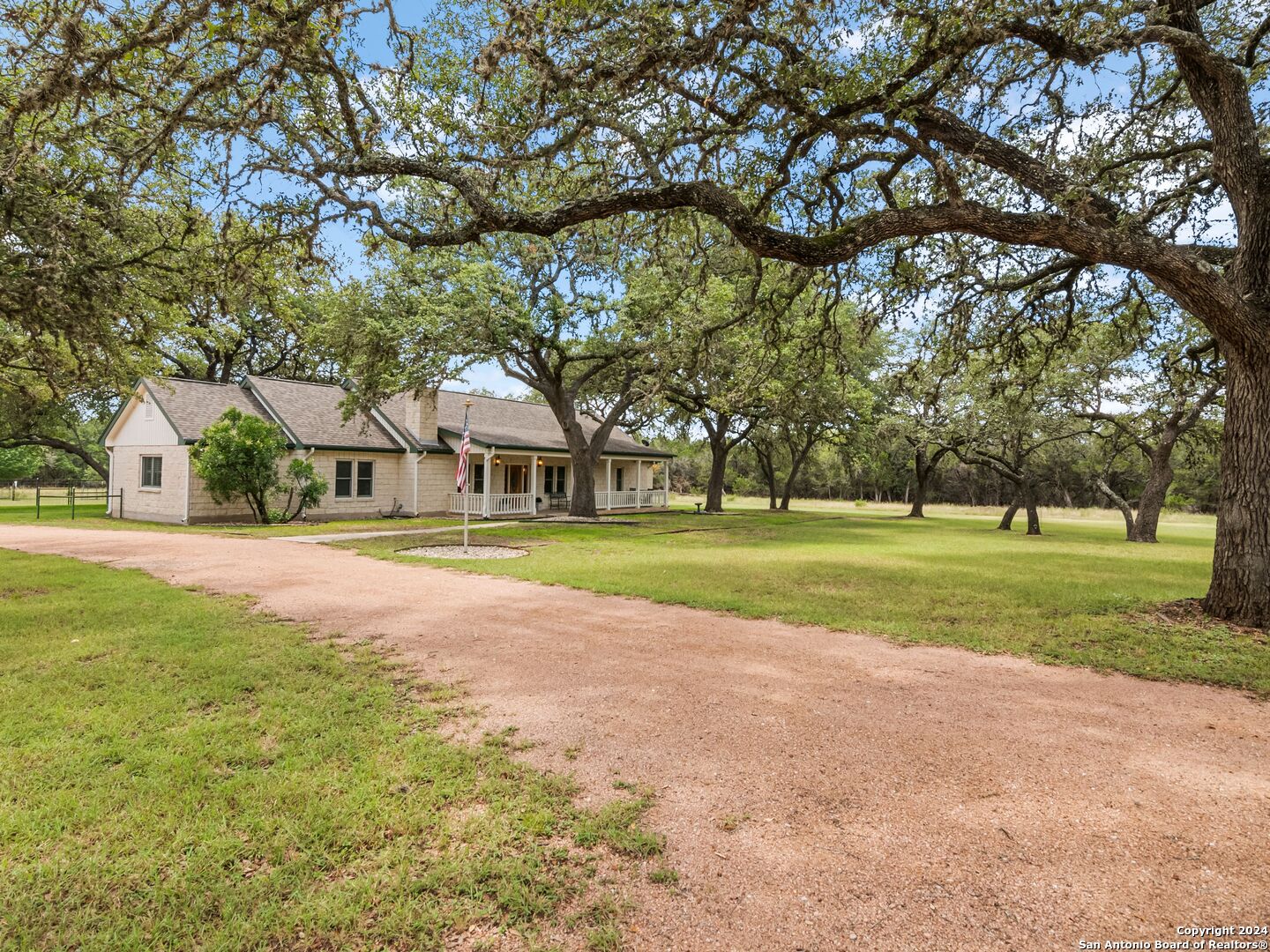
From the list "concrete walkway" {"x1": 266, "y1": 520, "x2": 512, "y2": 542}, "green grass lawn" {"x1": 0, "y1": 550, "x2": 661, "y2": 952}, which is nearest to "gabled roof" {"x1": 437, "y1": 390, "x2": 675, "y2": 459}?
"concrete walkway" {"x1": 266, "y1": 520, "x2": 512, "y2": 542}

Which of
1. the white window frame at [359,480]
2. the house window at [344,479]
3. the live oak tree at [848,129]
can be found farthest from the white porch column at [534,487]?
the live oak tree at [848,129]

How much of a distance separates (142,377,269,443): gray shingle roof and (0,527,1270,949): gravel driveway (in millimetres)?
16683

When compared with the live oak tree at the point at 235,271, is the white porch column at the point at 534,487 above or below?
below

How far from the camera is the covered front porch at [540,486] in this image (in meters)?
23.6

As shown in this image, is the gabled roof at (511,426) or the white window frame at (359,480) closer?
the white window frame at (359,480)

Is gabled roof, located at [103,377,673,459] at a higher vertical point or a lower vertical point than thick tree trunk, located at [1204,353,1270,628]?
higher

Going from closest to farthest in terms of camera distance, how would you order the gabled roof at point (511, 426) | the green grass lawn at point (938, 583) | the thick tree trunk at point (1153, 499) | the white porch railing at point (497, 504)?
the green grass lawn at point (938, 583), the thick tree trunk at point (1153, 499), the white porch railing at point (497, 504), the gabled roof at point (511, 426)

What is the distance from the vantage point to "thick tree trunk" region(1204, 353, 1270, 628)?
685 centimetres

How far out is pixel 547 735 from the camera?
12.5 feet

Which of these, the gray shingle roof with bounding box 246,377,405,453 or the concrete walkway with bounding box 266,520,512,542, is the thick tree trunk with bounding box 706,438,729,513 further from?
the gray shingle roof with bounding box 246,377,405,453

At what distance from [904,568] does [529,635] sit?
26.9 ft

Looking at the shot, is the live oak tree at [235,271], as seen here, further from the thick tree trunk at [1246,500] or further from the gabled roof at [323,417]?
the thick tree trunk at [1246,500]

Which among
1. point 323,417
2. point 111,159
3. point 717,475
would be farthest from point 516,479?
point 111,159

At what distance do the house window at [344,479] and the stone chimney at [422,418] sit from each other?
2601mm
